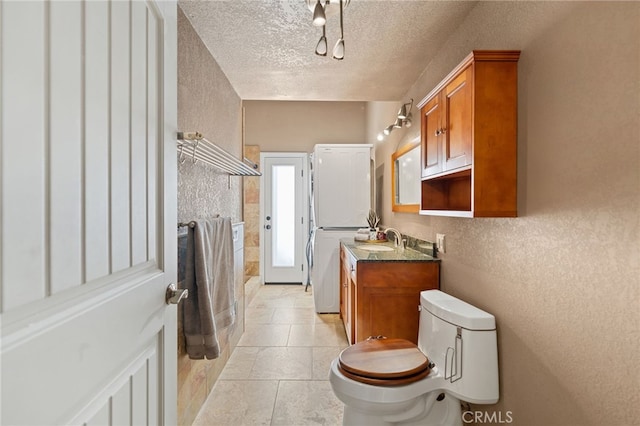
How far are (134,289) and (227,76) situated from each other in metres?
2.25

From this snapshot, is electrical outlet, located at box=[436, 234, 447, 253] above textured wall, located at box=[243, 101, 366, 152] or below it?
below

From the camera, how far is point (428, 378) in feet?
5.05

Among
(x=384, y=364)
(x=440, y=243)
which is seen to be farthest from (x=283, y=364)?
(x=440, y=243)

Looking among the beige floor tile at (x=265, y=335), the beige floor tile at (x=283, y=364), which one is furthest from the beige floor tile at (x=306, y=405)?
the beige floor tile at (x=265, y=335)

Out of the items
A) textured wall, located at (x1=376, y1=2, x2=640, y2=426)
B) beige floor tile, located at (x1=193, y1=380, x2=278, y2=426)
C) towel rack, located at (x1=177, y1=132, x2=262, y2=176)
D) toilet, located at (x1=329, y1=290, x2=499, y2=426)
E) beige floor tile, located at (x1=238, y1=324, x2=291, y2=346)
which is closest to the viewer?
textured wall, located at (x1=376, y1=2, x2=640, y2=426)

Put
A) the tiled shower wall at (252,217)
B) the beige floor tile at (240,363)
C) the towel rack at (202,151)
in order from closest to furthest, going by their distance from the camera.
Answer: the towel rack at (202,151)
the beige floor tile at (240,363)
the tiled shower wall at (252,217)

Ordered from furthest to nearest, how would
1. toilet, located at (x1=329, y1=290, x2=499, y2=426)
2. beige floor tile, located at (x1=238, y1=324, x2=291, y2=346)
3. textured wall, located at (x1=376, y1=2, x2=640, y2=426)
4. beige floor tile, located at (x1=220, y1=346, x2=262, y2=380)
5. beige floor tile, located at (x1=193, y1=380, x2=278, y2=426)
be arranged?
beige floor tile, located at (x1=238, y1=324, x2=291, y2=346) → beige floor tile, located at (x1=220, y1=346, x2=262, y2=380) → beige floor tile, located at (x1=193, y1=380, x2=278, y2=426) → toilet, located at (x1=329, y1=290, x2=499, y2=426) → textured wall, located at (x1=376, y1=2, x2=640, y2=426)

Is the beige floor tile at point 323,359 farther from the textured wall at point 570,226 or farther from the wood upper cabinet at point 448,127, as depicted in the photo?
the wood upper cabinet at point 448,127

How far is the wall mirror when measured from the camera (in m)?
2.67

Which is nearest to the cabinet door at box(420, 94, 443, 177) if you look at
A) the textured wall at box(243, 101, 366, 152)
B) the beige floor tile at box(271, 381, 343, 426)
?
the beige floor tile at box(271, 381, 343, 426)

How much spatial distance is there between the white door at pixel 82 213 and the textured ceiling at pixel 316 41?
0.90 metres

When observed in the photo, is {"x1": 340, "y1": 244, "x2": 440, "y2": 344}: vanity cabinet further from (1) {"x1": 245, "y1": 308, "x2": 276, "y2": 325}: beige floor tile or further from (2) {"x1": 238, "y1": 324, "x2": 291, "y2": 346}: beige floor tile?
(1) {"x1": 245, "y1": 308, "x2": 276, "y2": 325}: beige floor tile

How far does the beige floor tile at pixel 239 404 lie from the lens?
196 centimetres

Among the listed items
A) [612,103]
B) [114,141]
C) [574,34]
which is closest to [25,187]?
[114,141]
